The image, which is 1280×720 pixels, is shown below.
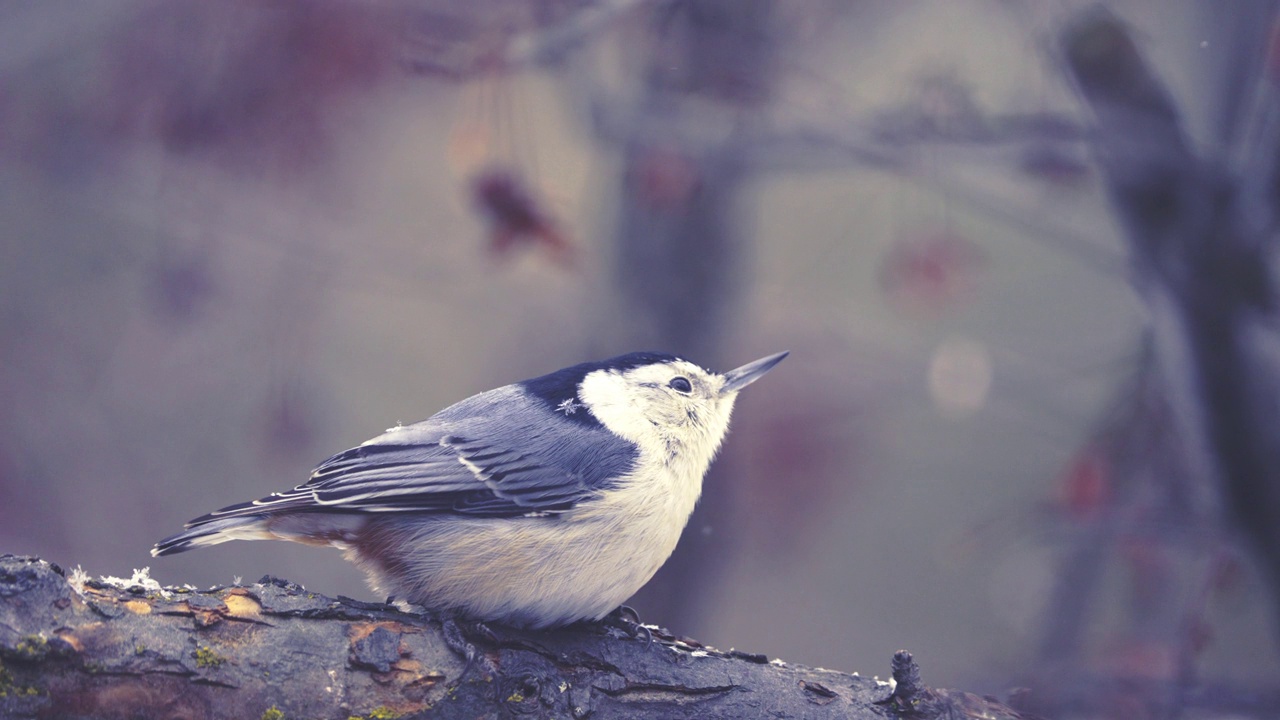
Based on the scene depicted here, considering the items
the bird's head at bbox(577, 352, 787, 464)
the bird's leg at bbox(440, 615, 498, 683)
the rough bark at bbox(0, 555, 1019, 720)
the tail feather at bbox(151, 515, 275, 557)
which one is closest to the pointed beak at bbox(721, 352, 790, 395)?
the bird's head at bbox(577, 352, 787, 464)

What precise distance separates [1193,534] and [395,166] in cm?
353

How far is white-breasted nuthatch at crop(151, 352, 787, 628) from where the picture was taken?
70.3 inches

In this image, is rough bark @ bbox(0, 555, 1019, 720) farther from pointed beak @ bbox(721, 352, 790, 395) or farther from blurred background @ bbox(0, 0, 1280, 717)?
blurred background @ bbox(0, 0, 1280, 717)

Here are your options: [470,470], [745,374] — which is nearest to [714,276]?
[745,374]

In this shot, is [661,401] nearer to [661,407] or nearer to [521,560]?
[661,407]

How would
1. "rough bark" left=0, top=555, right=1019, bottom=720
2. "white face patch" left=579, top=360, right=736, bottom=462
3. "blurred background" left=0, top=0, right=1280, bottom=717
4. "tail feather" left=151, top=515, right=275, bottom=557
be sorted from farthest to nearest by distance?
"blurred background" left=0, top=0, right=1280, bottom=717
"white face patch" left=579, top=360, right=736, bottom=462
"tail feather" left=151, top=515, right=275, bottom=557
"rough bark" left=0, top=555, right=1019, bottom=720

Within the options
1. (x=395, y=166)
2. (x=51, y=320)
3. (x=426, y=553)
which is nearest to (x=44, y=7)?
(x=51, y=320)

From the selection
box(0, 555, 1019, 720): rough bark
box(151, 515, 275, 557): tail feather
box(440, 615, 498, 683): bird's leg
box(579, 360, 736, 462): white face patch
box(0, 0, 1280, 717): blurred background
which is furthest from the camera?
box(0, 0, 1280, 717): blurred background

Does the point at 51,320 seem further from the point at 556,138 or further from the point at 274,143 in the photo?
the point at 556,138

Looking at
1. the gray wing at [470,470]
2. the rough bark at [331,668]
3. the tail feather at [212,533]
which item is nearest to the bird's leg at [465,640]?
the rough bark at [331,668]

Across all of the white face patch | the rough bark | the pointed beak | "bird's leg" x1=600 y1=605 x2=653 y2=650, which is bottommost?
the rough bark

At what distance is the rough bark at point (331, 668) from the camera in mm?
1362

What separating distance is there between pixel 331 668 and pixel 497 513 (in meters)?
0.43

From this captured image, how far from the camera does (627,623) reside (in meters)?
1.89
